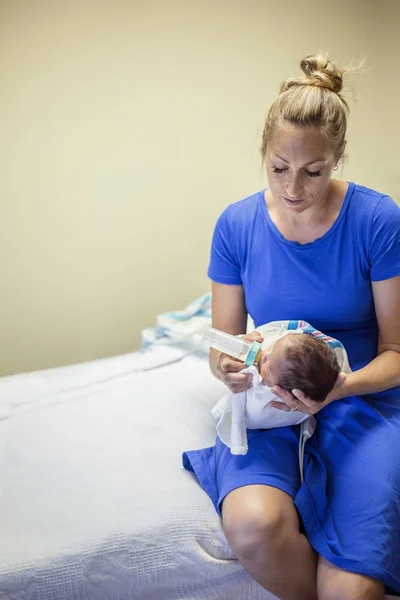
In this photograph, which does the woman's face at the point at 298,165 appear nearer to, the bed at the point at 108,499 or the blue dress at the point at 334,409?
the blue dress at the point at 334,409

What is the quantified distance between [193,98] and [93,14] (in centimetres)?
44

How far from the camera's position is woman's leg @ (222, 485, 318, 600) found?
3.85 ft

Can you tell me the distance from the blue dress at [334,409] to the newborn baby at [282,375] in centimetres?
5

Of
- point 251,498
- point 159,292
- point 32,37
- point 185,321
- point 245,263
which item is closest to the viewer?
point 251,498

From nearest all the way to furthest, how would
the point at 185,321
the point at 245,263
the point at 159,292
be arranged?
1. the point at 245,263
2. the point at 185,321
3. the point at 159,292

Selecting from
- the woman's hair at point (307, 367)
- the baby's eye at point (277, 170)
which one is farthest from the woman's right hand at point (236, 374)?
the baby's eye at point (277, 170)

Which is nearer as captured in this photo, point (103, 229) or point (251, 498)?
point (251, 498)

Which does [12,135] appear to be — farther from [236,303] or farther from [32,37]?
[236,303]

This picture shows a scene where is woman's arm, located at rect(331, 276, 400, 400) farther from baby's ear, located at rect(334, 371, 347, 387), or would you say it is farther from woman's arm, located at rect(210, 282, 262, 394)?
woman's arm, located at rect(210, 282, 262, 394)

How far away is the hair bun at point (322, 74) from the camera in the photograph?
4.46ft

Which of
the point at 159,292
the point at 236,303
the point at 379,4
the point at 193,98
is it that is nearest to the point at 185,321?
the point at 159,292

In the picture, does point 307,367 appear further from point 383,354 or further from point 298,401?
point 383,354

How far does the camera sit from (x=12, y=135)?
211 cm

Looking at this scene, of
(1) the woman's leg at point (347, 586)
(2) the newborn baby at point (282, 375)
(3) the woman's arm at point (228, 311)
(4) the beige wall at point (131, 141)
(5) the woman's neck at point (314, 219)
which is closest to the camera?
(1) the woman's leg at point (347, 586)
